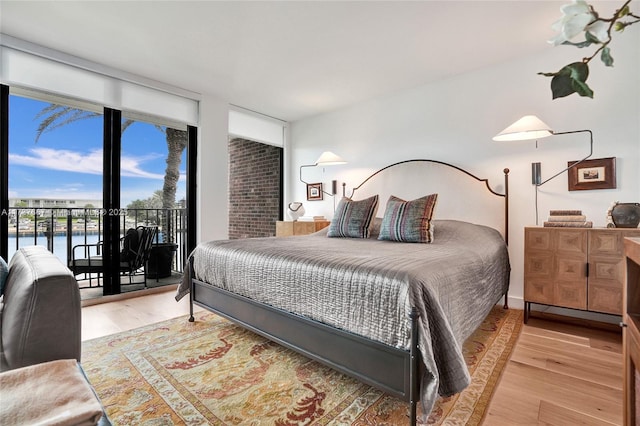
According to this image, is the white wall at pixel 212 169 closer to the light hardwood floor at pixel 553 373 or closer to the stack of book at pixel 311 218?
the stack of book at pixel 311 218

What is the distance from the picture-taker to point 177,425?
4.53 feet

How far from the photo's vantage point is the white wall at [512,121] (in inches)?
101

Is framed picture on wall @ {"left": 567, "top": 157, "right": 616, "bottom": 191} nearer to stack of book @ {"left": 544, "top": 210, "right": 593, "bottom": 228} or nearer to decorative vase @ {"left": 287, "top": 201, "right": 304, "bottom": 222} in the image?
stack of book @ {"left": 544, "top": 210, "right": 593, "bottom": 228}

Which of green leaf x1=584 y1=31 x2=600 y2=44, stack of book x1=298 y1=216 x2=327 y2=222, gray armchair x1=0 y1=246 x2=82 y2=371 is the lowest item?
gray armchair x1=0 y1=246 x2=82 y2=371

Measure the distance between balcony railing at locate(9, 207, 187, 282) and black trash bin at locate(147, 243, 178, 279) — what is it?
0.09 m

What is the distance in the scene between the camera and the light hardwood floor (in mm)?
1453

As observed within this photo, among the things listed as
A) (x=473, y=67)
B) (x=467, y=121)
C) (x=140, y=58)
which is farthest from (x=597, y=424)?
(x=140, y=58)

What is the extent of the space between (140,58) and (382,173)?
2.88 metres

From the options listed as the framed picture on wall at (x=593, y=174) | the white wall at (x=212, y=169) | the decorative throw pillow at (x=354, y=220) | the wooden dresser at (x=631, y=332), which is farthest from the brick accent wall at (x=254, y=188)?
the wooden dresser at (x=631, y=332)

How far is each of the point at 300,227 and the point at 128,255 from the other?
2046 millimetres

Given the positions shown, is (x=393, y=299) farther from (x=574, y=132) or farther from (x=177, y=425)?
(x=574, y=132)

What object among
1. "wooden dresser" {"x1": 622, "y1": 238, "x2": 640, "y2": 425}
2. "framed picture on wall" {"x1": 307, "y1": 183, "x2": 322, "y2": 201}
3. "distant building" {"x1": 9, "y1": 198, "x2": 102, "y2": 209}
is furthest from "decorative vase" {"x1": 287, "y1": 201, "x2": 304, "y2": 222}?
"wooden dresser" {"x1": 622, "y1": 238, "x2": 640, "y2": 425}

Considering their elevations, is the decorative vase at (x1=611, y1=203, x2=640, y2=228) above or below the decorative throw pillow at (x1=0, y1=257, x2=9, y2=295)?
above

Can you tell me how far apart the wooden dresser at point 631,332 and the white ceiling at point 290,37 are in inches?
84.0
